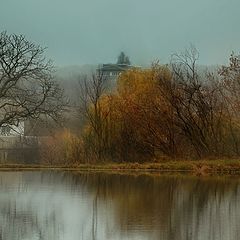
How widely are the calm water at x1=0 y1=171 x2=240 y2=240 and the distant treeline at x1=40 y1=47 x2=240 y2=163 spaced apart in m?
17.9

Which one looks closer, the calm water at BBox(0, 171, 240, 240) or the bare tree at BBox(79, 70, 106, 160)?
the calm water at BBox(0, 171, 240, 240)

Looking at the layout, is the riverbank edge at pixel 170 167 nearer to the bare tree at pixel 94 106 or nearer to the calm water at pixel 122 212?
the bare tree at pixel 94 106

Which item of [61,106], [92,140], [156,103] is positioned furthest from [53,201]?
[92,140]

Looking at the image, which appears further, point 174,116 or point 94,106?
point 94,106

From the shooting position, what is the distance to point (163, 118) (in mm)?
45188

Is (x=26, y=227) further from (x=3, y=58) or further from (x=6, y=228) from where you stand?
(x=3, y=58)

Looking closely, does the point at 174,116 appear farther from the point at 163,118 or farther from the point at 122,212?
the point at 122,212

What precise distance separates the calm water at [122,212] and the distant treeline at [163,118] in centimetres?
1791

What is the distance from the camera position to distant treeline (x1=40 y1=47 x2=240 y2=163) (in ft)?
141

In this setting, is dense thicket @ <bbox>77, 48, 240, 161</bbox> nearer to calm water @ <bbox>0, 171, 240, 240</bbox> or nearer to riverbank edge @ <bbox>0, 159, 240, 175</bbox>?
riverbank edge @ <bbox>0, 159, 240, 175</bbox>

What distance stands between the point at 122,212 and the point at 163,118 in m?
29.2

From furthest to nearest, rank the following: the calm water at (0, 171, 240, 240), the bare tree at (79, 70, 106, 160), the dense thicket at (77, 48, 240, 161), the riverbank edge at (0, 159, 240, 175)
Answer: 1. the bare tree at (79, 70, 106, 160)
2. the dense thicket at (77, 48, 240, 161)
3. the riverbank edge at (0, 159, 240, 175)
4. the calm water at (0, 171, 240, 240)

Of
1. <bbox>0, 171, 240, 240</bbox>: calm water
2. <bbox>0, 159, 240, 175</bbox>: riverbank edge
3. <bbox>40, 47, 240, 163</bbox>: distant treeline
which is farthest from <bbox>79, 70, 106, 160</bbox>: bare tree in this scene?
<bbox>0, 171, 240, 240</bbox>: calm water

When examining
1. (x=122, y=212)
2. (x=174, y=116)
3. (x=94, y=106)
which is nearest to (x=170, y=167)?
(x=174, y=116)
